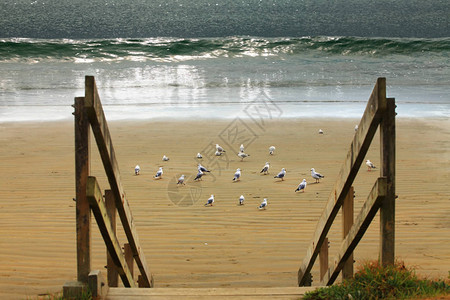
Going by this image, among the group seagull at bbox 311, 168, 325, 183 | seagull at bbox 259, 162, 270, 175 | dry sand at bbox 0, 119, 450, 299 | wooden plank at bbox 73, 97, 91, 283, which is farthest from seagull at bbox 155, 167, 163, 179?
wooden plank at bbox 73, 97, 91, 283

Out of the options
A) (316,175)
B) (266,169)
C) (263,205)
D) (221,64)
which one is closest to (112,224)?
(263,205)

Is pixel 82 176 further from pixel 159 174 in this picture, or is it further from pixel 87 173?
pixel 159 174

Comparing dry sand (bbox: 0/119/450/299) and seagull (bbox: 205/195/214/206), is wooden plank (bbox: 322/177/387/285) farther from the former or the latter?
seagull (bbox: 205/195/214/206)

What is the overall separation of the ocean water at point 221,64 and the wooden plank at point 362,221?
13.1m

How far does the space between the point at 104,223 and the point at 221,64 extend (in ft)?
107

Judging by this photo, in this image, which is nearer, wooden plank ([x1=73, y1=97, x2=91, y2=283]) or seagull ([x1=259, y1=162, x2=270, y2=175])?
wooden plank ([x1=73, y1=97, x2=91, y2=283])

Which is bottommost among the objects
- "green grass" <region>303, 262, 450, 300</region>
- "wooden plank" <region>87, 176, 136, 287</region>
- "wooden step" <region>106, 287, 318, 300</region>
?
"wooden step" <region>106, 287, 318, 300</region>

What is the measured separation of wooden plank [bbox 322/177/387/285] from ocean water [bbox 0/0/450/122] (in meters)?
13.1

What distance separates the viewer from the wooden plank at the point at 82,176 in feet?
12.2

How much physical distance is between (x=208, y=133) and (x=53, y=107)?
712cm

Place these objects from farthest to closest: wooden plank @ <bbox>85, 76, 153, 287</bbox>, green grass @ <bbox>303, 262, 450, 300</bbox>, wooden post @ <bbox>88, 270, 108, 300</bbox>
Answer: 1. green grass @ <bbox>303, 262, 450, 300</bbox>
2. wooden post @ <bbox>88, 270, 108, 300</bbox>
3. wooden plank @ <bbox>85, 76, 153, 287</bbox>

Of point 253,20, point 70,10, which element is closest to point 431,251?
point 253,20

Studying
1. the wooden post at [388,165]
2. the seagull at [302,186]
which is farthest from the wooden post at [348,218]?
the seagull at [302,186]

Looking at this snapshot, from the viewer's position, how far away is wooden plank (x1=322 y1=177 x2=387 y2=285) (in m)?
3.84
